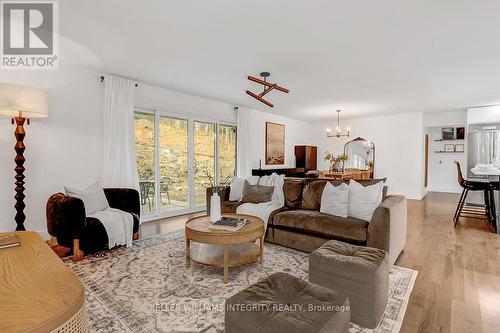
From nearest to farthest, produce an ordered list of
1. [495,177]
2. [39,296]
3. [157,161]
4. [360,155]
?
[39,296] → [495,177] → [157,161] → [360,155]

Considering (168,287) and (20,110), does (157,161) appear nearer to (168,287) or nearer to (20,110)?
(20,110)

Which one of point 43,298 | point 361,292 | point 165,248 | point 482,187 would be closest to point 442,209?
point 482,187

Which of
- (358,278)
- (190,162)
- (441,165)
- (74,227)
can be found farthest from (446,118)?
(74,227)

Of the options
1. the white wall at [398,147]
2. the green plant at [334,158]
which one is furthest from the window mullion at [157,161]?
the white wall at [398,147]

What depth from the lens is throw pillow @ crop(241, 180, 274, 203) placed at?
13.1 ft

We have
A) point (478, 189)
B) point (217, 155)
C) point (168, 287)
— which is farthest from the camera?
point (217, 155)

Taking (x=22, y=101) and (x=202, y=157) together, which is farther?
(x=202, y=157)

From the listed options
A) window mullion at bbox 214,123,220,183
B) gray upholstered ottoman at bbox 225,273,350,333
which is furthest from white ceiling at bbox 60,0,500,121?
gray upholstered ottoman at bbox 225,273,350,333

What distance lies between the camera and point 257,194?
13.3 feet

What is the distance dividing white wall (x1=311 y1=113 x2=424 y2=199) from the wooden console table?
8.48 meters

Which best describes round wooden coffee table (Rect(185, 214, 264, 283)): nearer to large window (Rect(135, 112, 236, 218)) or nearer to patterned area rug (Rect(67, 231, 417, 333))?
patterned area rug (Rect(67, 231, 417, 333))

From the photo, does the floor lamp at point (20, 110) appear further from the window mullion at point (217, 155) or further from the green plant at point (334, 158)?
the green plant at point (334, 158)

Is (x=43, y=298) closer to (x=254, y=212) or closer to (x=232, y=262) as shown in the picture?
(x=232, y=262)

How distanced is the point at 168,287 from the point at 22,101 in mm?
2660
